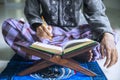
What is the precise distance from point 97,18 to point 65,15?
0.33 metres

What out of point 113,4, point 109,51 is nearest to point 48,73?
point 109,51

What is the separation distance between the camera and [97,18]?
1639 mm

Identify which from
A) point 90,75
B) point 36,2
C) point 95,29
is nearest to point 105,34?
point 95,29

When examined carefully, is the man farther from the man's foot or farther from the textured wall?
the textured wall

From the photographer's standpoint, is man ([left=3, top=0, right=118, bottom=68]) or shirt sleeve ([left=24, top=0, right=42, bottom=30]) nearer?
man ([left=3, top=0, right=118, bottom=68])

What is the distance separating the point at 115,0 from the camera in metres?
4.18

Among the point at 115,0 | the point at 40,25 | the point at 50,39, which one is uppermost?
the point at 40,25

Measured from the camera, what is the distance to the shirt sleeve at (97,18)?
5.10 feet

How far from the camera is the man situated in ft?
5.39

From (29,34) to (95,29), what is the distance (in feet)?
1.79

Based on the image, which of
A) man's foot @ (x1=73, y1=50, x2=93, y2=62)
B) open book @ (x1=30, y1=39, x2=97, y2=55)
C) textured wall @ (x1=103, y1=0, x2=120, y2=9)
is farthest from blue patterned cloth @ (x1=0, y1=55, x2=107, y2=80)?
textured wall @ (x1=103, y1=0, x2=120, y2=9)

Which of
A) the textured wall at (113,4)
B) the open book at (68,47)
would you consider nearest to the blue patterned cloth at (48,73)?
the open book at (68,47)

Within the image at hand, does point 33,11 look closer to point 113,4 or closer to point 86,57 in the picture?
point 86,57

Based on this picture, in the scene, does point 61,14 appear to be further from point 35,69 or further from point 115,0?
point 115,0
